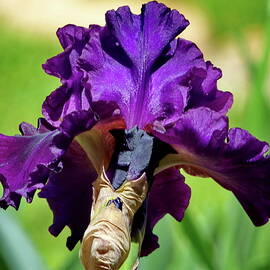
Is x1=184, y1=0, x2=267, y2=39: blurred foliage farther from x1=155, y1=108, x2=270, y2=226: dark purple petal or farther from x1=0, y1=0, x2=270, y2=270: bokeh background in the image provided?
x1=155, y1=108, x2=270, y2=226: dark purple petal

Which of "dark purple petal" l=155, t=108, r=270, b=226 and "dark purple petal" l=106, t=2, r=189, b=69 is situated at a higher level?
"dark purple petal" l=106, t=2, r=189, b=69

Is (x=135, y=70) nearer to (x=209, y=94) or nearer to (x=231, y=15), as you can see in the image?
(x=209, y=94)

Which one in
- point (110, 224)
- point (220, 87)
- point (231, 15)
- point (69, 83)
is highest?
point (231, 15)

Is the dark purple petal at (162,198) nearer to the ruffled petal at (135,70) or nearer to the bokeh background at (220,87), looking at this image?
the ruffled petal at (135,70)

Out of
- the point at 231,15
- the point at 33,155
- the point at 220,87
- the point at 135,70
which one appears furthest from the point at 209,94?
the point at 231,15

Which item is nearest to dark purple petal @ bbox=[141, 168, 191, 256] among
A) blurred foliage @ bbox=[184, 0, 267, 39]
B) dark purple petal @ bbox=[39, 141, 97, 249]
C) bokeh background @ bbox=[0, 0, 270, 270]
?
dark purple petal @ bbox=[39, 141, 97, 249]

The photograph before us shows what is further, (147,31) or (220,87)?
(220,87)

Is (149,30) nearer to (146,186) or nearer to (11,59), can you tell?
(146,186)
